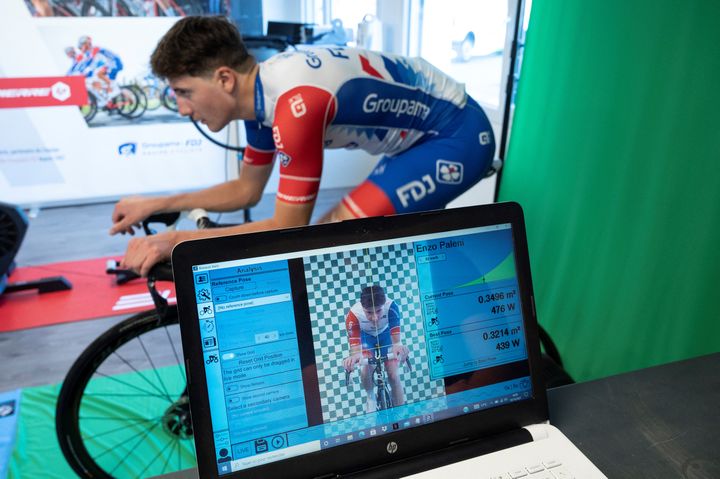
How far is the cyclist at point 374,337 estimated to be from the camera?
2.36 feet

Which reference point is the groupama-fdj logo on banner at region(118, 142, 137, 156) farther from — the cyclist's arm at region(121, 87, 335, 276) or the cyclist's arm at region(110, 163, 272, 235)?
the cyclist's arm at region(121, 87, 335, 276)

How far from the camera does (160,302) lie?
4.52ft

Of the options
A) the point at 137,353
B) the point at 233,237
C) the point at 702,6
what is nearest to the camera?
the point at 233,237

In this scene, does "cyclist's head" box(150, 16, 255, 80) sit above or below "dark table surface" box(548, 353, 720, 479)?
above

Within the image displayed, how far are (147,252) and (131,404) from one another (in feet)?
3.65

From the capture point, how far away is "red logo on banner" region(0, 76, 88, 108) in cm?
380

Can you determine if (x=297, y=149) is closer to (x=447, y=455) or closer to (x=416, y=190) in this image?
(x=416, y=190)

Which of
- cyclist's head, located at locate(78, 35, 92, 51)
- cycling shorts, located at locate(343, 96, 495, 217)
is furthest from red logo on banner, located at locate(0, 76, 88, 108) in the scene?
cycling shorts, located at locate(343, 96, 495, 217)

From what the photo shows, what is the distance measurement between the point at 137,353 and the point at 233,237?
201 centimetres

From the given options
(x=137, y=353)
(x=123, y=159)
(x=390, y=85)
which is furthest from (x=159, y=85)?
(x=390, y=85)

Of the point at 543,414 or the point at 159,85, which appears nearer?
the point at 543,414

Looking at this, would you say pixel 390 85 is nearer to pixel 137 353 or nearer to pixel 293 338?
pixel 293 338

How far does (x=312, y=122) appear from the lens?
1363mm

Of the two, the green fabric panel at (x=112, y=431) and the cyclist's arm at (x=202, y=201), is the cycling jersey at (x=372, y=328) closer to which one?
the cyclist's arm at (x=202, y=201)
